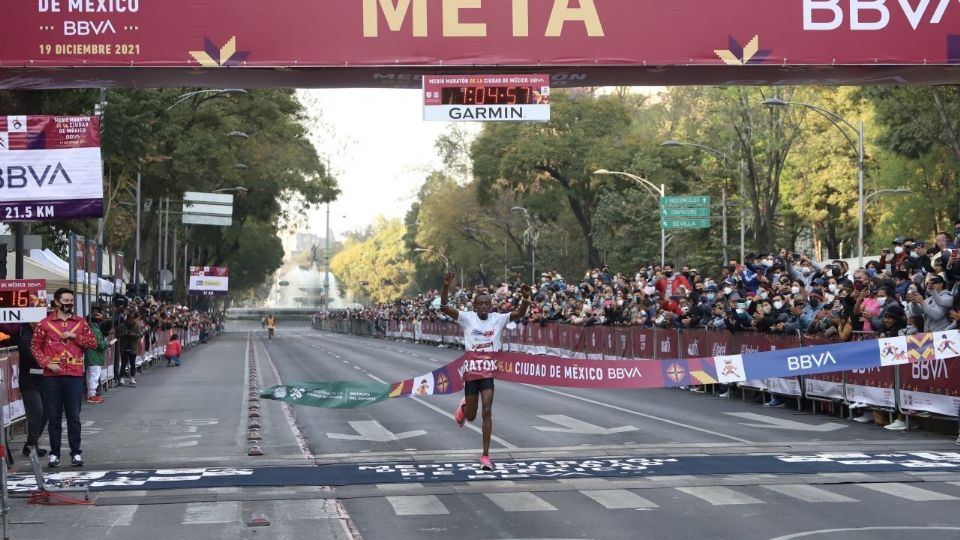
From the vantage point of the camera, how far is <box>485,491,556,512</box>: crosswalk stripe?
38.5 feet

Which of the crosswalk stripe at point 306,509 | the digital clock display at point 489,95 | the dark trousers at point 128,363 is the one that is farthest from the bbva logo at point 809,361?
the dark trousers at point 128,363

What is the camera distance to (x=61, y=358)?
593 inches

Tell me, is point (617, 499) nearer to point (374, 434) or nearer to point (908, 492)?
point (908, 492)

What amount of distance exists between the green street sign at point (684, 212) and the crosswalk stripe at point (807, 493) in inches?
1799

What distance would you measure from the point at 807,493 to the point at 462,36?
8.67m

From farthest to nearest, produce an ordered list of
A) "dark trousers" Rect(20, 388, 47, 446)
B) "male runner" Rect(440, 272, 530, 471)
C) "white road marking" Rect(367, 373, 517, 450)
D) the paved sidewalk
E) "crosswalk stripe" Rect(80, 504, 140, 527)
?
"white road marking" Rect(367, 373, 517, 450) < the paved sidewalk < "dark trousers" Rect(20, 388, 47, 446) < "male runner" Rect(440, 272, 530, 471) < "crosswalk stripe" Rect(80, 504, 140, 527)

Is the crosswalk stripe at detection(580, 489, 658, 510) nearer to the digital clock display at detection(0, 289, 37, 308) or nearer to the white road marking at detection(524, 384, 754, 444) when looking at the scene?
the white road marking at detection(524, 384, 754, 444)

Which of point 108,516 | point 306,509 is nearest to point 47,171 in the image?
point 108,516

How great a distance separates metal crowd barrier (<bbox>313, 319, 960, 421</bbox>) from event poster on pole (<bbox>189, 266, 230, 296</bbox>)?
148ft

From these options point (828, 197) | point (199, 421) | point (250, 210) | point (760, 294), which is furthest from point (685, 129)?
point (199, 421)

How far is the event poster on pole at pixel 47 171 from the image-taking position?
57.0 feet

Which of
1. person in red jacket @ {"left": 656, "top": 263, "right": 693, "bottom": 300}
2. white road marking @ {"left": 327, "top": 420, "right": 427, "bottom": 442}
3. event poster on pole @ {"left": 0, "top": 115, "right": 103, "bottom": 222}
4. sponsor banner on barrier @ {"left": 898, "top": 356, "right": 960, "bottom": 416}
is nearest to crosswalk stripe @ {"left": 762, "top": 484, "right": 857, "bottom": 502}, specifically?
sponsor banner on barrier @ {"left": 898, "top": 356, "right": 960, "bottom": 416}

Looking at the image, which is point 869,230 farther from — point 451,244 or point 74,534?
point 74,534

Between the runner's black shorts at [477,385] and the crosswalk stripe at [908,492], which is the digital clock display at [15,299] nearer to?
the runner's black shorts at [477,385]
